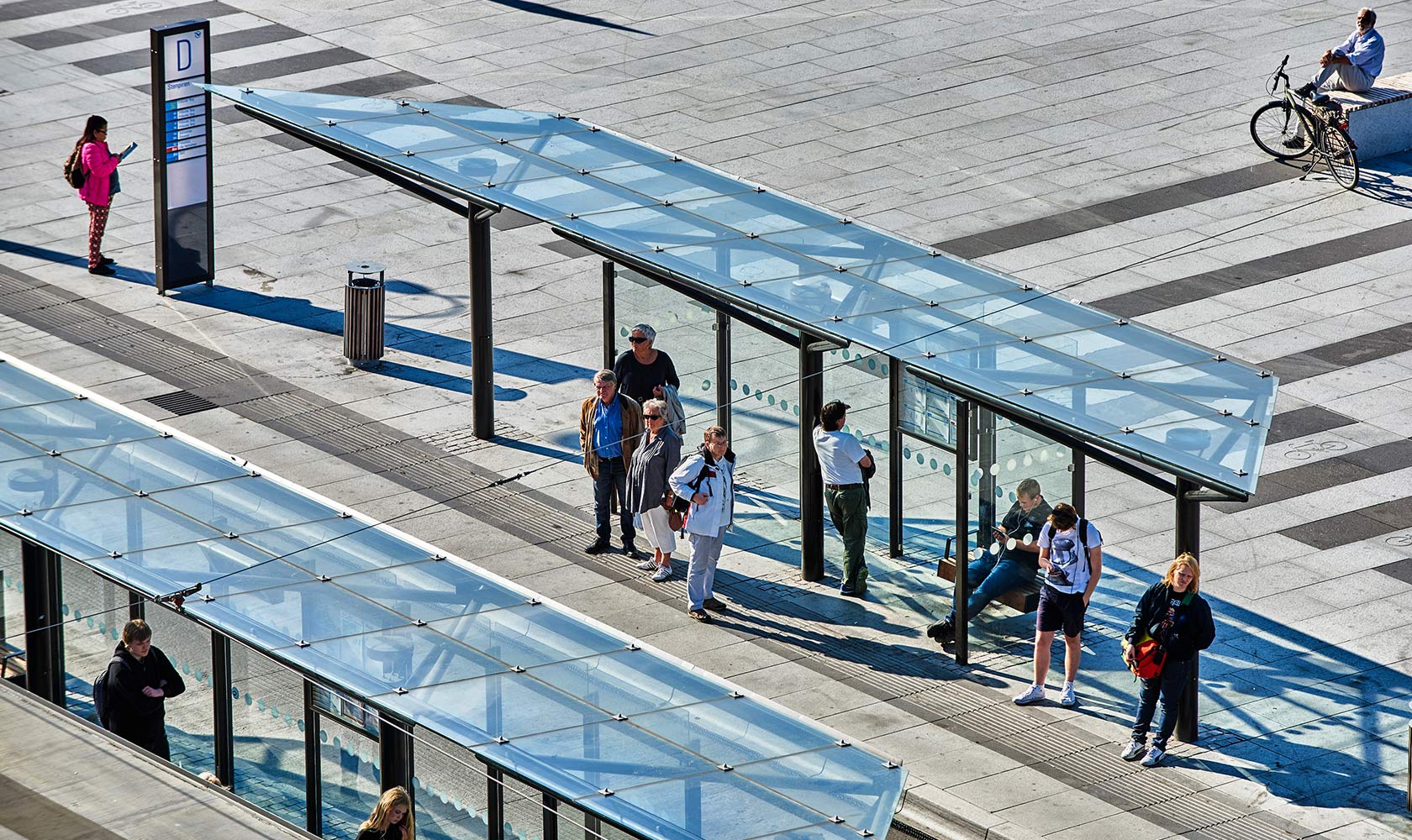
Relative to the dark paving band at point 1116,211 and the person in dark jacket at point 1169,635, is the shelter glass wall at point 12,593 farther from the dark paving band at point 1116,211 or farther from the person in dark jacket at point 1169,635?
the dark paving band at point 1116,211

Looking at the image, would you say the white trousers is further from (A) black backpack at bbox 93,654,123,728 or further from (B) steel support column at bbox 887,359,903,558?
(A) black backpack at bbox 93,654,123,728

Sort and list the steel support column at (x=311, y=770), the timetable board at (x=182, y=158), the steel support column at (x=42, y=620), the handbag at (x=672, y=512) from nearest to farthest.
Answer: the steel support column at (x=311, y=770)
the steel support column at (x=42, y=620)
the handbag at (x=672, y=512)
the timetable board at (x=182, y=158)

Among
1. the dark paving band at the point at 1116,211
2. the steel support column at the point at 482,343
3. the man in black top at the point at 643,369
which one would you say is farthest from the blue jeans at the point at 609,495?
the dark paving band at the point at 1116,211

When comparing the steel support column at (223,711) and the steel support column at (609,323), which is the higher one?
the steel support column at (609,323)

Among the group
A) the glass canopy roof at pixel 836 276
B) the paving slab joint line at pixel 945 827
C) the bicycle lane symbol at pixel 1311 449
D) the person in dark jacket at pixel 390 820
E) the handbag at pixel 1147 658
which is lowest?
the paving slab joint line at pixel 945 827

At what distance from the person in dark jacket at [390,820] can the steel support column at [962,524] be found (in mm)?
5351

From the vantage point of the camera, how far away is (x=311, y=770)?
1216cm

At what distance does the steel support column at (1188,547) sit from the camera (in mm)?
13453

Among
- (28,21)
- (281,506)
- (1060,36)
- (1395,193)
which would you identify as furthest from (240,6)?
(281,506)

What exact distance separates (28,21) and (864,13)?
11842 millimetres

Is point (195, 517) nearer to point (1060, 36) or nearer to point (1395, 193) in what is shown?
point (1395, 193)

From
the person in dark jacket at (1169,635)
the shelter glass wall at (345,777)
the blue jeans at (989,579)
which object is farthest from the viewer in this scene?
the blue jeans at (989,579)

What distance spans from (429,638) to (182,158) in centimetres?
1139

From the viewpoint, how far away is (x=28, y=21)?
29594mm
